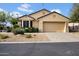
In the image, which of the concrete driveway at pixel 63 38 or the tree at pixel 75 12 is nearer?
the concrete driveway at pixel 63 38

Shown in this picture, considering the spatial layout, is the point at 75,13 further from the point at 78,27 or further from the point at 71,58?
the point at 71,58

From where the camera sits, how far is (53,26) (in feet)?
124

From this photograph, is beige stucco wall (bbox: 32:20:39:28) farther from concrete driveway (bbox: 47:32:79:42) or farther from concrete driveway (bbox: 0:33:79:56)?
concrete driveway (bbox: 0:33:79:56)

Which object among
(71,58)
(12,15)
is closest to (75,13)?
(12,15)

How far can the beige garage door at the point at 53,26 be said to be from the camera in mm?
37531

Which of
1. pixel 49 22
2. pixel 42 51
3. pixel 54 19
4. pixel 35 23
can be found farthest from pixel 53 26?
pixel 42 51

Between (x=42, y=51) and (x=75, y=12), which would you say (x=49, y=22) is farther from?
(x=42, y=51)

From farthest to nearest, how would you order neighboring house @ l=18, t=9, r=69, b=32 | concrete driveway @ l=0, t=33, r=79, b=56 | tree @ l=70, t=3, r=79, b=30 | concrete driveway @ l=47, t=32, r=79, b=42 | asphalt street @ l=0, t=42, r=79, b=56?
1. neighboring house @ l=18, t=9, r=69, b=32
2. tree @ l=70, t=3, r=79, b=30
3. concrete driveway @ l=47, t=32, r=79, b=42
4. concrete driveway @ l=0, t=33, r=79, b=56
5. asphalt street @ l=0, t=42, r=79, b=56

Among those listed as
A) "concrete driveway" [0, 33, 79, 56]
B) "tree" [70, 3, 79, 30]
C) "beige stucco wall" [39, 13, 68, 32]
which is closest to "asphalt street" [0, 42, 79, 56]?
"concrete driveway" [0, 33, 79, 56]

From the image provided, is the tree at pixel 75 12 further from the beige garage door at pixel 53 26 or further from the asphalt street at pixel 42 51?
the asphalt street at pixel 42 51

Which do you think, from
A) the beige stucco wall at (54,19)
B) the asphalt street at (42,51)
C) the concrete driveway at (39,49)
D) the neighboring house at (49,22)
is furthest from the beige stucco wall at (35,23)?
the asphalt street at (42,51)

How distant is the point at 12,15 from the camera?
4247cm

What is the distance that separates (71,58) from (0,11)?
32373mm

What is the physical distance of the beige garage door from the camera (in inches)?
1478
